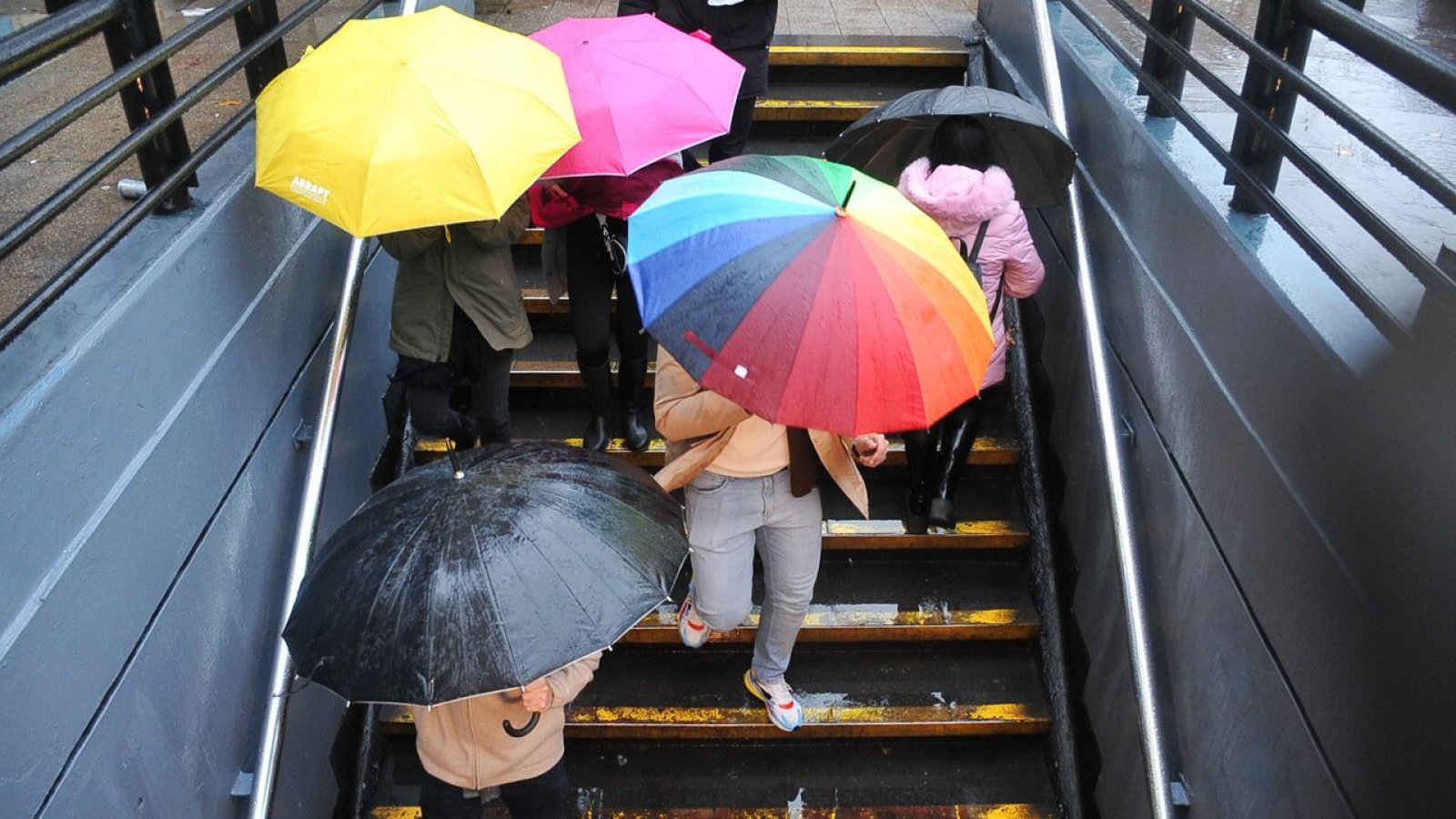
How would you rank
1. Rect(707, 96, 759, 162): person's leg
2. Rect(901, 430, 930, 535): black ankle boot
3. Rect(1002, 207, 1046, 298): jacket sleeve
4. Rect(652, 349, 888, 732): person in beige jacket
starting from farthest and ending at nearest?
Rect(707, 96, 759, 162): person's leg
Rect(901, 430, 930, 535): black ankle boot
Rect(1002, 207, 1046, 298): jacket sleeve
Rect(652, 349, 888, 732): person in beige jacket

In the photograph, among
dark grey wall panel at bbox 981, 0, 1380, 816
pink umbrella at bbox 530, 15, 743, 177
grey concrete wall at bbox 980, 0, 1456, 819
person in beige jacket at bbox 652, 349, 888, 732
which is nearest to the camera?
grey concrete wall at bbox 980, 0, 1456, 819

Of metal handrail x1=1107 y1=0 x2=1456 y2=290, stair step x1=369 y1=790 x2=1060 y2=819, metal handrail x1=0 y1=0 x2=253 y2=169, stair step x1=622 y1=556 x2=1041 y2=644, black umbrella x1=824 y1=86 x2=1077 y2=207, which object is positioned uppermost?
metal handrail x1=0 y1=0 x2=253 y2=169

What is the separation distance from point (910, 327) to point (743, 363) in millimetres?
374

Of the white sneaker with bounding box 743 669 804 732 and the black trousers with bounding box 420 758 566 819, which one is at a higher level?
the black trousers with bounding box 420 758 566 819

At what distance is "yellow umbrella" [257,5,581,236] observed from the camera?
2969 millimetres

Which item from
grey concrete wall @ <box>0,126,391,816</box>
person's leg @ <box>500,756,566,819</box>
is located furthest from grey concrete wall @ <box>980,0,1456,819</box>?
grey concrete wall @ <box>0,126,391,816</box>

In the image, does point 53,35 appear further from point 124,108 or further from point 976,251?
point 976,251

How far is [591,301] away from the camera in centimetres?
418

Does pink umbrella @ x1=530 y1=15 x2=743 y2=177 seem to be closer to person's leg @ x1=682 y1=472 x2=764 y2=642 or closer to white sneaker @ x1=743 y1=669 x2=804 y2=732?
person's leg @ x1=682 y1=472 x2=764 y2=642

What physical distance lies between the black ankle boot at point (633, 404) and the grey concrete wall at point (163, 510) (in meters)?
1.14

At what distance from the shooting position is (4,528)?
222 centimetres

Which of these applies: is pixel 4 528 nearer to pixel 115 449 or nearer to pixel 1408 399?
pixel 115 449

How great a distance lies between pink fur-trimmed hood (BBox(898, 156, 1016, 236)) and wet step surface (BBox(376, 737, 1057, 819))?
195 cm

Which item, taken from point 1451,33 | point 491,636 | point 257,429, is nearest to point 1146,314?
point 491,636
